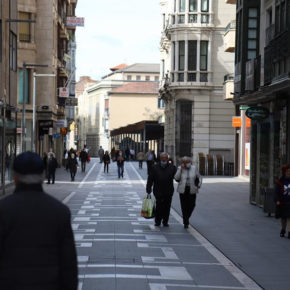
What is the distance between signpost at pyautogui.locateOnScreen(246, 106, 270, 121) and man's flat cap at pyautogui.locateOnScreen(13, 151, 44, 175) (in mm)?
18715

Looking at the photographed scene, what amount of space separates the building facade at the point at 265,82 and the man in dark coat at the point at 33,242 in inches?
592

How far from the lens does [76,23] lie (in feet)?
209

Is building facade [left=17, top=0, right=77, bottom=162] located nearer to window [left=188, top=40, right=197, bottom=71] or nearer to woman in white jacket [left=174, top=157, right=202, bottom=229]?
window [left=188, top=40, right=197, bottom=71]

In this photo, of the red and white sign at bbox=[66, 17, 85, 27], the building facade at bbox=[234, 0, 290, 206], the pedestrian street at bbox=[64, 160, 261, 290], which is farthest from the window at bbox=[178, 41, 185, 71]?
the pedestrian street at bbox=[64, 160, 261, 290]

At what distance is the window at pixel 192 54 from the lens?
5200cm

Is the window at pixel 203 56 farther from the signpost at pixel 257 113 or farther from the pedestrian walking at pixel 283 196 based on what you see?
the pedestrian walking at pixel 283 196

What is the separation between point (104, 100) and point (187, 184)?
12248 centimetres

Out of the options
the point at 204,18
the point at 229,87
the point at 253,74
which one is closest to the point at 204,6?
the point at 204,18

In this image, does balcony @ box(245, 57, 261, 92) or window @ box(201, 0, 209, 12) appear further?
window @ box(201, 0, 209, 12)

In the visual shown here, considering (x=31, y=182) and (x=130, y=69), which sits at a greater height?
(x=130, y=69)

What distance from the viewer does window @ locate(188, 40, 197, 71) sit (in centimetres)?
5200

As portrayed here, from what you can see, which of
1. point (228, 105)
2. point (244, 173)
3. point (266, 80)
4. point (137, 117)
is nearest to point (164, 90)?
point (228, 105)

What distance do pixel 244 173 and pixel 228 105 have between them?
1055cm

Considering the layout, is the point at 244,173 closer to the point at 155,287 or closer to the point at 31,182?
the point at 155,287
